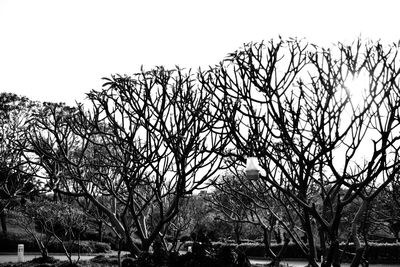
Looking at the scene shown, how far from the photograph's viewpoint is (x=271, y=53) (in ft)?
27.4

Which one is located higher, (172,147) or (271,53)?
(271,53)

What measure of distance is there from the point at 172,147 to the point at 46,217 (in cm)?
1444

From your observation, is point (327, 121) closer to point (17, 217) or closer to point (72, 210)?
point (72, 210)

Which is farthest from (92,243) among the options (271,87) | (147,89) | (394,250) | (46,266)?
(271,87)

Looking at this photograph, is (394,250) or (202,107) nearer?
(202,107)

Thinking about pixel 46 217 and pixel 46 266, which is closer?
pixel 46 266

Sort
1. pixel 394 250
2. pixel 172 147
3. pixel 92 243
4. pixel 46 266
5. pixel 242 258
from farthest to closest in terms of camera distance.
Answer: pixel 92 243
pixel 394 250
pixel 46 266
pixel 172 147
pixel 242 258

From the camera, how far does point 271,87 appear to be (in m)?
8.16

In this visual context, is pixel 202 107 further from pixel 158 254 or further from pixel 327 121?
pixel 158 254

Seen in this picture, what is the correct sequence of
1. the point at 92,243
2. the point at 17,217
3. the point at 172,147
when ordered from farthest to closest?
1. the point at 92,243
2. the point at 17,217
3. the point at 172,147

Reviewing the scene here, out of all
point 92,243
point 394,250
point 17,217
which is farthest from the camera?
point 92,243

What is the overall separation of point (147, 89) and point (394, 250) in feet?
74.1

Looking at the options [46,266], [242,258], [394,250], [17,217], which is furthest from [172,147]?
[394,250]

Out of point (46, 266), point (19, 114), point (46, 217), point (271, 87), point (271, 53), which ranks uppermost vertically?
point (19, 114)
